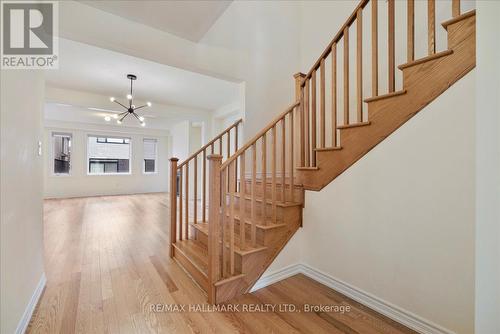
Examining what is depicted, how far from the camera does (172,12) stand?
7.79ft

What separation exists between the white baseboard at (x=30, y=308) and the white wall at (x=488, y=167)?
2317 mm

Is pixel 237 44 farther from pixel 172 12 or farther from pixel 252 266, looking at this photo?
pixel 252 266

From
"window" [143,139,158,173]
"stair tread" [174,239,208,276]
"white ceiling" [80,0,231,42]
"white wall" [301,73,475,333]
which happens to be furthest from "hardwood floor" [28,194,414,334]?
"window" [143,139,158,173]

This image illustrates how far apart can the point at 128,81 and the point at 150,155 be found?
4696 millimetres

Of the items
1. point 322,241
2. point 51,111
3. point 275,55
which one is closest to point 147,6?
point 275,55

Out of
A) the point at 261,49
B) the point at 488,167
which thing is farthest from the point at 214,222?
the point at 261,49

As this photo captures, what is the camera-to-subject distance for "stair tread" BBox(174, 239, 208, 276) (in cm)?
205

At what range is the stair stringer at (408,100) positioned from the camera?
1292 millimetres

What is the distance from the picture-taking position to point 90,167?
7.54 meters

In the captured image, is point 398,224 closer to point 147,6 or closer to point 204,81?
point 147,6

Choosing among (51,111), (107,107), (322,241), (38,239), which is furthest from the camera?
(51,111)

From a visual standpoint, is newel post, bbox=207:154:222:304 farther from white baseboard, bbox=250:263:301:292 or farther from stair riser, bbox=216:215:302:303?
white baseboard, bbox=250:263:301:292

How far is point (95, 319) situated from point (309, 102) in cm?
254
